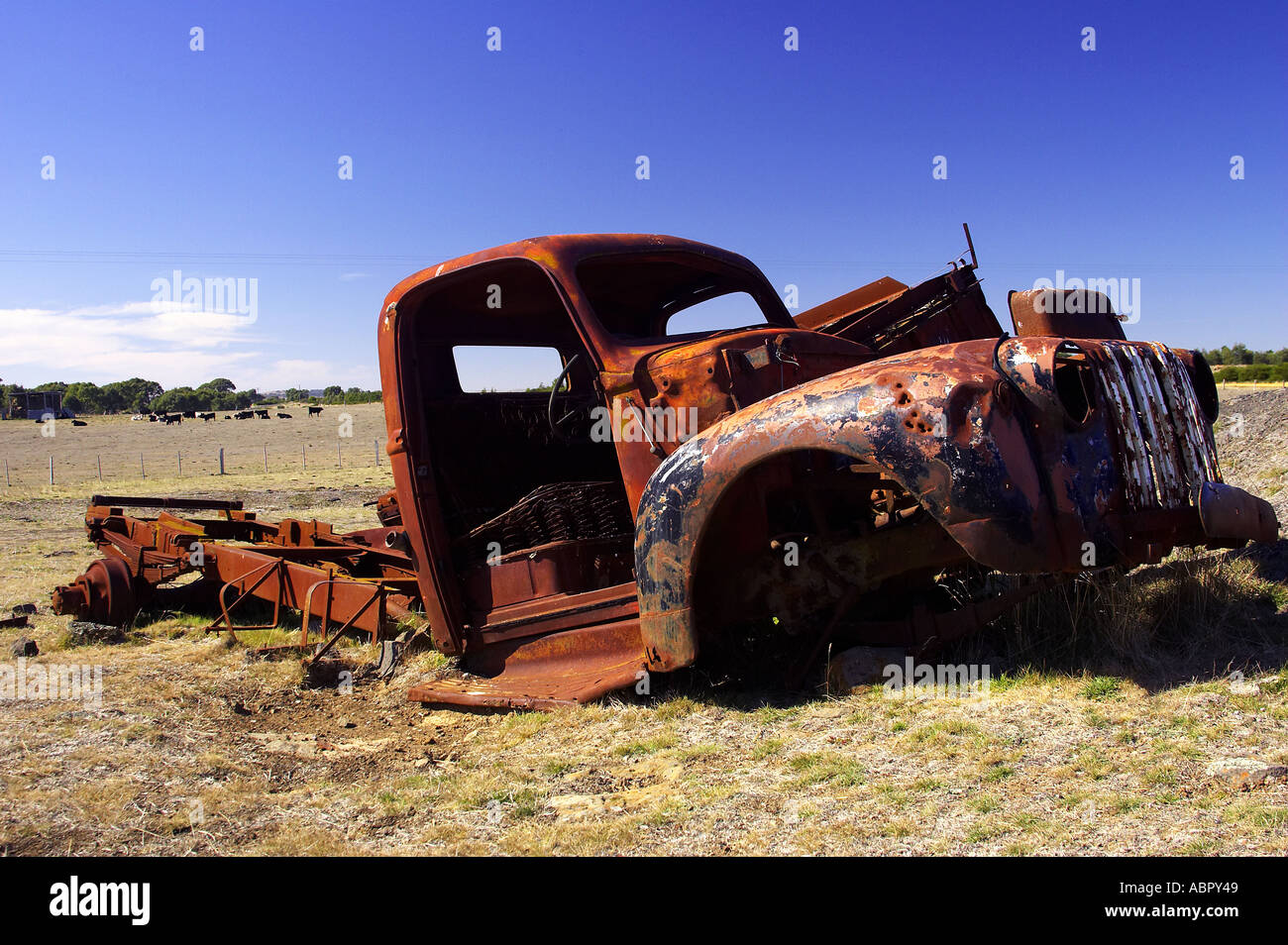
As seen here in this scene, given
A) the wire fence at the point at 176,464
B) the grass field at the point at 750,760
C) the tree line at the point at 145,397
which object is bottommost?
the grass field at the point at 750,760

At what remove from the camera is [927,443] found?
312 centimetres

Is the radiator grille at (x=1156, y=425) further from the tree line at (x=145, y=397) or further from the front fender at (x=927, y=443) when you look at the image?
the tree line at (x=145, y=397)

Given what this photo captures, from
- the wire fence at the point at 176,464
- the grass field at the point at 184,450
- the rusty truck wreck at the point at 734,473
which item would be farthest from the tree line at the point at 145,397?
the rusty truck wreck at the point at 734,473

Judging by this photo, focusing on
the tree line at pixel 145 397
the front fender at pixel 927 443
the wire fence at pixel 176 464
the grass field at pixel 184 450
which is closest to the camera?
the front fender at pixel 927 443

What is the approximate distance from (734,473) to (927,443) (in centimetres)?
71

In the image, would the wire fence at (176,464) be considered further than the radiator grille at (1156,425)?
Yes

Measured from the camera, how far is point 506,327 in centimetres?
579

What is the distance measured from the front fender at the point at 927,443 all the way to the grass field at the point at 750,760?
2.20ft

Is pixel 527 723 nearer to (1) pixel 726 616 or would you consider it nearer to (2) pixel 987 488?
(1) pixel 726 616

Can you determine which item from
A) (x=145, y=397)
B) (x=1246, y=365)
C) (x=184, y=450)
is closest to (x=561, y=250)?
(x=184, y=450)

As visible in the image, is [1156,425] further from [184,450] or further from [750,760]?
[184,450]

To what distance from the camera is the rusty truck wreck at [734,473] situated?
3.17 m
